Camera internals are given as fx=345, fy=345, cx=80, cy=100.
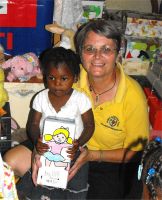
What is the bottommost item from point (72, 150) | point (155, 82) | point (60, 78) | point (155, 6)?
point (72, 150)

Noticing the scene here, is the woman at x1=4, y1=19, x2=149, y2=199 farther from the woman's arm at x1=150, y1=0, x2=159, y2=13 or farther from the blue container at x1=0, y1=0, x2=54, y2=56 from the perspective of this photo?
the woman's arm at x1=150, y1=0, x2=159, y2=13

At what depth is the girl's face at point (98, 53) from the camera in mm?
1355

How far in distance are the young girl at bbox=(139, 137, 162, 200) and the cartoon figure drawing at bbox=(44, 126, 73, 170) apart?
0.46m

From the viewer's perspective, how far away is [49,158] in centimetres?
131

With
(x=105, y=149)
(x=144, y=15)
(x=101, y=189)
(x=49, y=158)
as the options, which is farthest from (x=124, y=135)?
(x=144, y=15)

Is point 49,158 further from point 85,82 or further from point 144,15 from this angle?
point 144,15

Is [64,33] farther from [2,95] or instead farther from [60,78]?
[60,78]

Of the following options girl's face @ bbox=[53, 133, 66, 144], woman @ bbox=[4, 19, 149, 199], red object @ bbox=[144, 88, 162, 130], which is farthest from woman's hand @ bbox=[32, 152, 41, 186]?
red object @ bbox=[144, 88, 162, 130]

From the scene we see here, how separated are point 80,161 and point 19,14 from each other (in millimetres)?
1030

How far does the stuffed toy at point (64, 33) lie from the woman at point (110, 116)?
1.29ft

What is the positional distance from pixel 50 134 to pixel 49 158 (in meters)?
0.10

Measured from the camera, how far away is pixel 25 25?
80.6 inches

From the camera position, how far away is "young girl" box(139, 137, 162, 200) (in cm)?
75

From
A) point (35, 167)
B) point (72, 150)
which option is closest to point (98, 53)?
point (72, 150)
